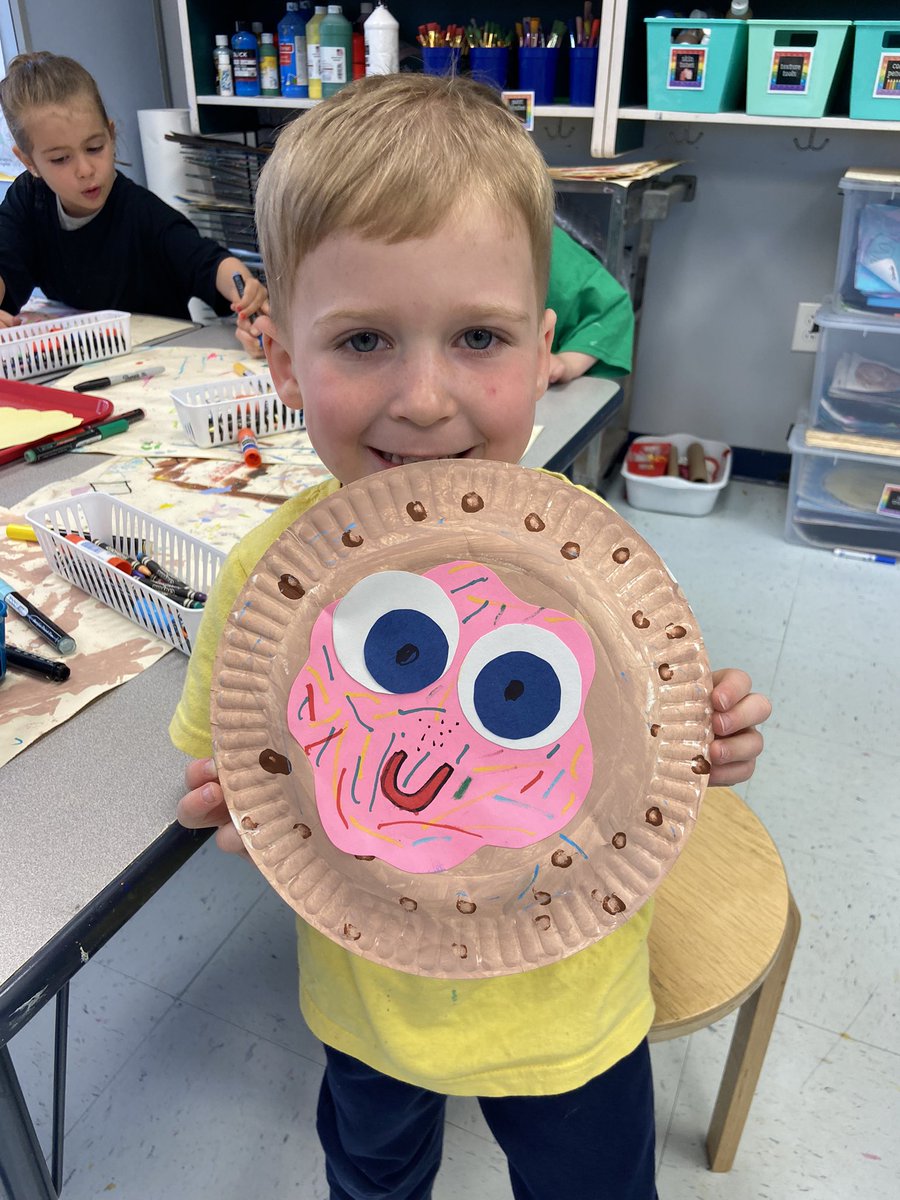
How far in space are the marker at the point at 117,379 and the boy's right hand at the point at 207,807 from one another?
38.8 inches

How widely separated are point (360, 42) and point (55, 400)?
1656 millimetres

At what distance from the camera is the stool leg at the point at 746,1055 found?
0.93 m

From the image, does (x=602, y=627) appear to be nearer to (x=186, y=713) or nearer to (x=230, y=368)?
(x=186, y=713)

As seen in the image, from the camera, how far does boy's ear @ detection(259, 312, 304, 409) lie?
0.72m

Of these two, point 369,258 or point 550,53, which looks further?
point 550,53

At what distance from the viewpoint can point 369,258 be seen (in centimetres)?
60

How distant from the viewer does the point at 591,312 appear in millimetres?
1542

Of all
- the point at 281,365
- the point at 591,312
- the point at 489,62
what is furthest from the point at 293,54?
the point at 281,365

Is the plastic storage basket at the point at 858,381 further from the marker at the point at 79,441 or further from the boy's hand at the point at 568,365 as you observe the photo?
Answer: the marker at the point at 79,441

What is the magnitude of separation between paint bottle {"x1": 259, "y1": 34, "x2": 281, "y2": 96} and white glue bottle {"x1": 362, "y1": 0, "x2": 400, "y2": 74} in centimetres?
30

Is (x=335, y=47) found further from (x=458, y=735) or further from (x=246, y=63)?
(x=458, y=735)

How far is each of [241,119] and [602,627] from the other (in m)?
2.82

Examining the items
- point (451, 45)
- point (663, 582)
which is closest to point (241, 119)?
point (451, 45)

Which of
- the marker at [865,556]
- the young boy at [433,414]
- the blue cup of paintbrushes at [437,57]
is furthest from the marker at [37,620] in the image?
the marker at [865,556]
